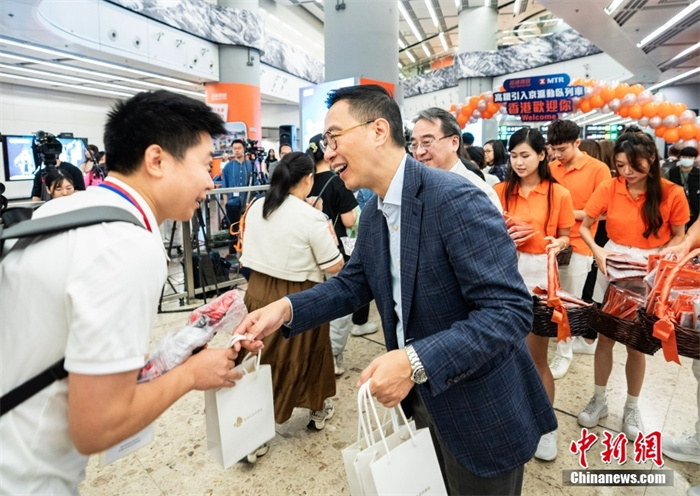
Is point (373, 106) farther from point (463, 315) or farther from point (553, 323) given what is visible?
point (553, 323)

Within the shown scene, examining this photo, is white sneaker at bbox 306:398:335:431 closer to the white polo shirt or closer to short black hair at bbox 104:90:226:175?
the white polo shirt

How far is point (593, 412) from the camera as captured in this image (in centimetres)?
254

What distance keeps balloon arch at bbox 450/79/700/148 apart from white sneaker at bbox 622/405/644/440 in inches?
170

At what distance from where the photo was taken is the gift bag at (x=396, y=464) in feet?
3.16

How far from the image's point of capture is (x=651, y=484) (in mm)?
2102

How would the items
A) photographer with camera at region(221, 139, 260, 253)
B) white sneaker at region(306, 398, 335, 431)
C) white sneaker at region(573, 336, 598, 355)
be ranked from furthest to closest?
photographer with camera at region(221, 139, 260, 253) → white sneaker at region(573, 336, 598, 355) → white sneaker at region(306, 398, 335, 431)

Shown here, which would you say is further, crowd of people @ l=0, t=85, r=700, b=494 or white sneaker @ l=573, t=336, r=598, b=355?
white sneaker @ l=573, t=336, r=598, b=355

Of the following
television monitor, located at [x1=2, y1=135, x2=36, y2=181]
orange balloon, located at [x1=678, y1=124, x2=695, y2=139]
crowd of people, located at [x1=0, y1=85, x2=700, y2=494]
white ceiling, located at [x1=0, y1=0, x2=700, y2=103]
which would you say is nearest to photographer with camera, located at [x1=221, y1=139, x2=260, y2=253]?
television monitor, located at [x1=2, y1=135, x2=36, y2=181]

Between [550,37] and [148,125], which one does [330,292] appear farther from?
→ [550,37]

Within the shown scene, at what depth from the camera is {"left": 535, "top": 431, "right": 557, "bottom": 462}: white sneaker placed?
2.25 meters

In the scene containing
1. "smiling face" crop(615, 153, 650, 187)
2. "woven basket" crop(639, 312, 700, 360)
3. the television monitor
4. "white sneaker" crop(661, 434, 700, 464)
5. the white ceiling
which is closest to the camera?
"woven basket" crop(639, 312, 700, 360)

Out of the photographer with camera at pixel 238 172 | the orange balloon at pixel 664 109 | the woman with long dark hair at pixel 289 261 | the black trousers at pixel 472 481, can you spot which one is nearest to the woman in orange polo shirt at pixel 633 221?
the black trousers at pixel 472 481

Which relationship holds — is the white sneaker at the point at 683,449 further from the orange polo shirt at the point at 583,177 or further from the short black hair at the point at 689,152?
the short black hair at the point at 689,152

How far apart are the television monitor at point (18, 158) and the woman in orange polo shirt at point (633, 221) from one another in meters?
9.45
